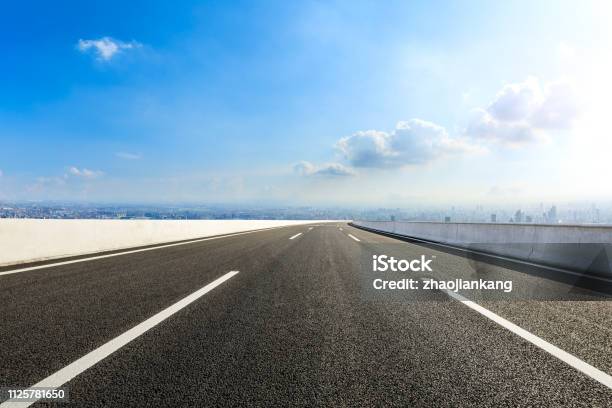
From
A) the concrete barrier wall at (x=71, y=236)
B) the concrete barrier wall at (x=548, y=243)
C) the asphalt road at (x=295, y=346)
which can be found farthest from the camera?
the concrete barrier wall at (x=71, y=236)

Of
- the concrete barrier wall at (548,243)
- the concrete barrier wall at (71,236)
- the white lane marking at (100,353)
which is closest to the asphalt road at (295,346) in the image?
the white lane marking at (100,353)

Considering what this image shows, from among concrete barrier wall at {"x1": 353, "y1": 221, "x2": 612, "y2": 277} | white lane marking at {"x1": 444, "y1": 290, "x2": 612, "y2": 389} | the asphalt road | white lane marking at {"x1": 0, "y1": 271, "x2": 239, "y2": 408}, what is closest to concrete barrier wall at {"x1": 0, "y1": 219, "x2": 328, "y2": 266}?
the asphalt road

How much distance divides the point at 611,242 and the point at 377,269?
17.1 feet

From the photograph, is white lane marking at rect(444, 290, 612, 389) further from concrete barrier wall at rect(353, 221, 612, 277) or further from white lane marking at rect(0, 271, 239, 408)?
concrete barrier wall at rect(353, 221, 612, 277)

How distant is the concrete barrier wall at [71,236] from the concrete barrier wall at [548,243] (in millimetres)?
12137

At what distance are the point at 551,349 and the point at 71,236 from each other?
10.8 meters

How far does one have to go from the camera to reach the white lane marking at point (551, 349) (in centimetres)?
263

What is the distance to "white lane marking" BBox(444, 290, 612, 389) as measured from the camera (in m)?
2.63

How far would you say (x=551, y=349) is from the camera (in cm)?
318

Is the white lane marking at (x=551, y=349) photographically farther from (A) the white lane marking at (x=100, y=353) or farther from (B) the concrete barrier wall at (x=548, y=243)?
(B) the concrete barrier wall at (x=548, y=243)

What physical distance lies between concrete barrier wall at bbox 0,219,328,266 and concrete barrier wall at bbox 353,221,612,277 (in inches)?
478

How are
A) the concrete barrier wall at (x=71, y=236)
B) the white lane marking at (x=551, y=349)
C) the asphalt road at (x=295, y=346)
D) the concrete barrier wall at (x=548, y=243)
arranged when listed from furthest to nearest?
the concrete barrier wall at (x=71, y=236), the concrete barrier wall at (x=548, y=243), the white lane marking at (x=551, y=349), the asphalt road at (x=295, y=346)

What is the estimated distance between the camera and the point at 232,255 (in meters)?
10.1

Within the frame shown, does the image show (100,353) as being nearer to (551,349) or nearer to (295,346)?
(295,346)
